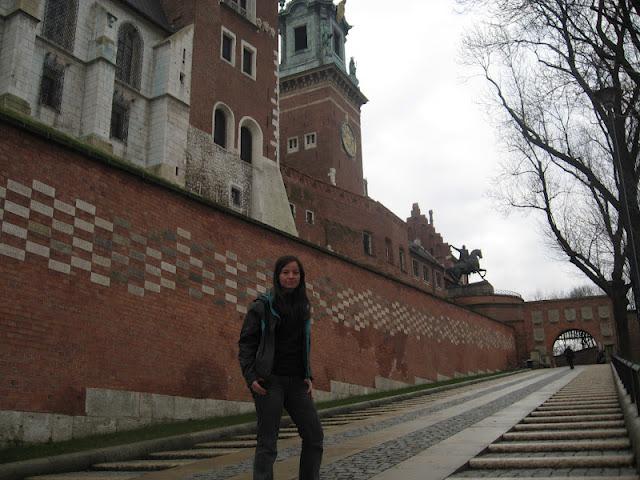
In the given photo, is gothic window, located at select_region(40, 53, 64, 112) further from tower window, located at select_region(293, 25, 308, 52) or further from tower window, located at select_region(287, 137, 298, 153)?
tower window, located at select_region(293, 25, 308, 52)

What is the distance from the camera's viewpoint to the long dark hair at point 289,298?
4.41 m

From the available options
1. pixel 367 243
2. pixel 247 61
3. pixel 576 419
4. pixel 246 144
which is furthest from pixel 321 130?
pixel 576 419

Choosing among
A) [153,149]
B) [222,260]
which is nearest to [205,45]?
[153,149]

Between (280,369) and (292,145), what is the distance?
44.7 m

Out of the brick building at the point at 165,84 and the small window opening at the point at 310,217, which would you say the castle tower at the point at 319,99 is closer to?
the small window opening at the point at 310,217

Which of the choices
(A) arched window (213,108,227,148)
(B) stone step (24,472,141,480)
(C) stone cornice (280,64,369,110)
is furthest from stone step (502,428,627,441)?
(C) stone cornice (280,64,369,110)

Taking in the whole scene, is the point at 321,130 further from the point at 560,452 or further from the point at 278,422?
the point at 278,422

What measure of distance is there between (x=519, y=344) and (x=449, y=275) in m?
14.7

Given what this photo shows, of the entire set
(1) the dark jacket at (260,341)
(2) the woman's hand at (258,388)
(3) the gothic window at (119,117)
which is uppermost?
(3) the gothic window at (119,117)

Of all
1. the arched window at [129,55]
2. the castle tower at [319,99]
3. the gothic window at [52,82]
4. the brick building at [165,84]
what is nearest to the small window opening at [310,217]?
the brick building at [165,84]

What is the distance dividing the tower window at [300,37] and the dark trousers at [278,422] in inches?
1952

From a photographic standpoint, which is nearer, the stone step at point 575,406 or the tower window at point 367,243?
the stone step at point 575,406

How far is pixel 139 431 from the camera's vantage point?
32.3ft

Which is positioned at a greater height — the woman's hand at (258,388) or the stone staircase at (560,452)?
the woman's hand at (258,388)
